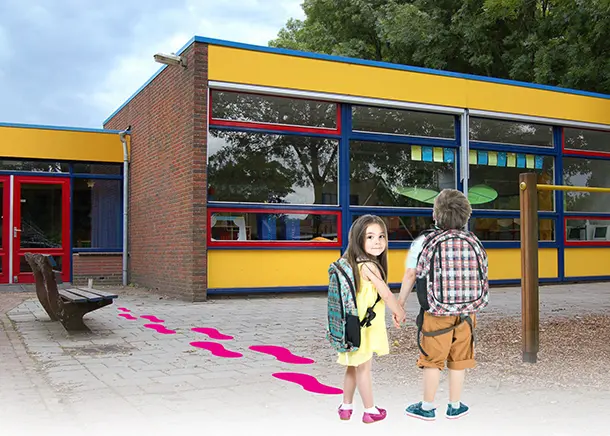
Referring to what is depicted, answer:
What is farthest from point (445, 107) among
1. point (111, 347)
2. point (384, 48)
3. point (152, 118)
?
point (384, 48)

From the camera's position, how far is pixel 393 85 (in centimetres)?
1274

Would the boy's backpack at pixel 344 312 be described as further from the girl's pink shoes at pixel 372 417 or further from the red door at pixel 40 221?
the red door at pixel 40 221

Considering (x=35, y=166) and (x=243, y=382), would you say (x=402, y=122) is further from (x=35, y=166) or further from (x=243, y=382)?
(x=243, y=382)

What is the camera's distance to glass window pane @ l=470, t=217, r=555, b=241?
13805 mm

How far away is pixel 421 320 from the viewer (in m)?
4.08

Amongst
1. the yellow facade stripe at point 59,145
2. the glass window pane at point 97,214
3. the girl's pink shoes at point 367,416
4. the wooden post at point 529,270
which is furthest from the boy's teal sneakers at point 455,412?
the yellow facade stripe at point 59,145

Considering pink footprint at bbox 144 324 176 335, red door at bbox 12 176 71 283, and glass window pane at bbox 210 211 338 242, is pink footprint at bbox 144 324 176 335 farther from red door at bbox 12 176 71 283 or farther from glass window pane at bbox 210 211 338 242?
red door at bbox 12 176 71 283

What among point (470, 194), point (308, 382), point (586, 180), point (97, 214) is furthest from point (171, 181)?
point (586, 180)

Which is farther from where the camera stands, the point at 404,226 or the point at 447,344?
the point at 404,226

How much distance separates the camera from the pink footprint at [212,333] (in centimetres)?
755

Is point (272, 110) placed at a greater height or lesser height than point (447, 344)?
greater

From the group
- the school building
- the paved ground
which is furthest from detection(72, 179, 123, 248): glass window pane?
the paved ground

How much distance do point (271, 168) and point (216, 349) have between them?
5.52 m

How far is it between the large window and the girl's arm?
7.56 meters
